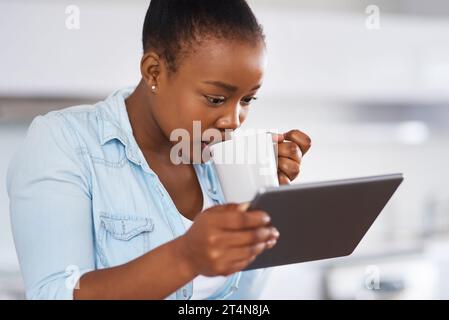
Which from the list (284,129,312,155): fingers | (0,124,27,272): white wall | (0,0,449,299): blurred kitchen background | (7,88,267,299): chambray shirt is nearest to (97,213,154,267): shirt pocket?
(7,88,267,299): chambray shirt

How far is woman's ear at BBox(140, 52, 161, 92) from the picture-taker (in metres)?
0.78

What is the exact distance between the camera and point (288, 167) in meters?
0.79

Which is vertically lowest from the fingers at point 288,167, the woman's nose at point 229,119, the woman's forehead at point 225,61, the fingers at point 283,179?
the fingers at point 283,179

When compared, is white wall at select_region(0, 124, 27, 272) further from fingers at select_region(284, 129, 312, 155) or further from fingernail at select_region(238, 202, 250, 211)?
fingernail at select_region(238, 202, 250, 211)

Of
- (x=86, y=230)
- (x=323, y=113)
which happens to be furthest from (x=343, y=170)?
(x=86, y=230)

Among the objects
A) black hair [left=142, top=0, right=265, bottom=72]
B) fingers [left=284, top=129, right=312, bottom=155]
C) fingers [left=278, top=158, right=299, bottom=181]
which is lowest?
fingers [left=278, top=158, right=299, bottom=181]

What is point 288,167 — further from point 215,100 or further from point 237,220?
point 237,220

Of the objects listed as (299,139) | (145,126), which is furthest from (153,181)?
(299,139)

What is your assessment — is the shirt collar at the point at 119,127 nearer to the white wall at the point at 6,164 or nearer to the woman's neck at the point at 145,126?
the woman's neck at the point at 145,126

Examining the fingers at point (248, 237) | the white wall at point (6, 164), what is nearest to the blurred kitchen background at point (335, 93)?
the white wall at point (6, 164)

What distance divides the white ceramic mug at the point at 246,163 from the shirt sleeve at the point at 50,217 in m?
0.16

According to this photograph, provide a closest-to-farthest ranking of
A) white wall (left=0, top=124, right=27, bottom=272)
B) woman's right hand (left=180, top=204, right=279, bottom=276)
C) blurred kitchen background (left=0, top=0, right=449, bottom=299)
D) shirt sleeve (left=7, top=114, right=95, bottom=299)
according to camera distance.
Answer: woman's right hand (left=180, top=204, right=279, bottom=276) → shirt sleeve (left=7, top=114, right=95, bottom=299) → blurred kitchen background (left=0, top=0, right=449, bottom=299) → white wall (left=0, top=124, right=27, bottom=272)

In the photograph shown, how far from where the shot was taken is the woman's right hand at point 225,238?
0.56 m

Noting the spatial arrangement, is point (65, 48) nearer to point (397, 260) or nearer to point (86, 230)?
point (86, 230)
